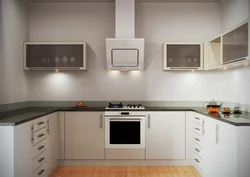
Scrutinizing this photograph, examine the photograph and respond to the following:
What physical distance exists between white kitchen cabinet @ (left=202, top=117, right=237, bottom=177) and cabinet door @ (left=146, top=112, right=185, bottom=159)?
0.57 metres

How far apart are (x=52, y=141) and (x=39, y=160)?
0.47 meters

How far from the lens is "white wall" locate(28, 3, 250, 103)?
408 centimetres

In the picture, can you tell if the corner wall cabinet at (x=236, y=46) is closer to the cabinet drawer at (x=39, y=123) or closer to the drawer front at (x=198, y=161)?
the drawer front at (x=198, y=161)

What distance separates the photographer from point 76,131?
11.7 ft

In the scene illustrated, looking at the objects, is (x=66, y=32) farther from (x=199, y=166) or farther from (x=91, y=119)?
(x=199, y=166)

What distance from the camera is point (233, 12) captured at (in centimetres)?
359

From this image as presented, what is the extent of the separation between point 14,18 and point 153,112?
2545 mm

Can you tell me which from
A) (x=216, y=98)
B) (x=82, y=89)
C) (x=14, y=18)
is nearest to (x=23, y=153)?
(x=82, y=89)

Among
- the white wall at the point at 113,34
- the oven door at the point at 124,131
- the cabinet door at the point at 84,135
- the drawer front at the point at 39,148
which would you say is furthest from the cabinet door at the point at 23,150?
the white wall at the point at 113,34

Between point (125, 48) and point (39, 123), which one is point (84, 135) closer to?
point (39, 123)

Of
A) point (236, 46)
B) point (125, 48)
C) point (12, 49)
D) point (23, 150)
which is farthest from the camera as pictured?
point (125, 48)

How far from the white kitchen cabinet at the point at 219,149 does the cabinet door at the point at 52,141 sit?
2.07m

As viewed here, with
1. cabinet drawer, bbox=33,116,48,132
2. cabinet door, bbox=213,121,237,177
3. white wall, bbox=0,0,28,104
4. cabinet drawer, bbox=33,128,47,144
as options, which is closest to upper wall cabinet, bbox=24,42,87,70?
white wall, bbox=0,0,28,104

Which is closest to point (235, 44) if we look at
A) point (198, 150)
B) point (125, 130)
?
point (198, 150)
